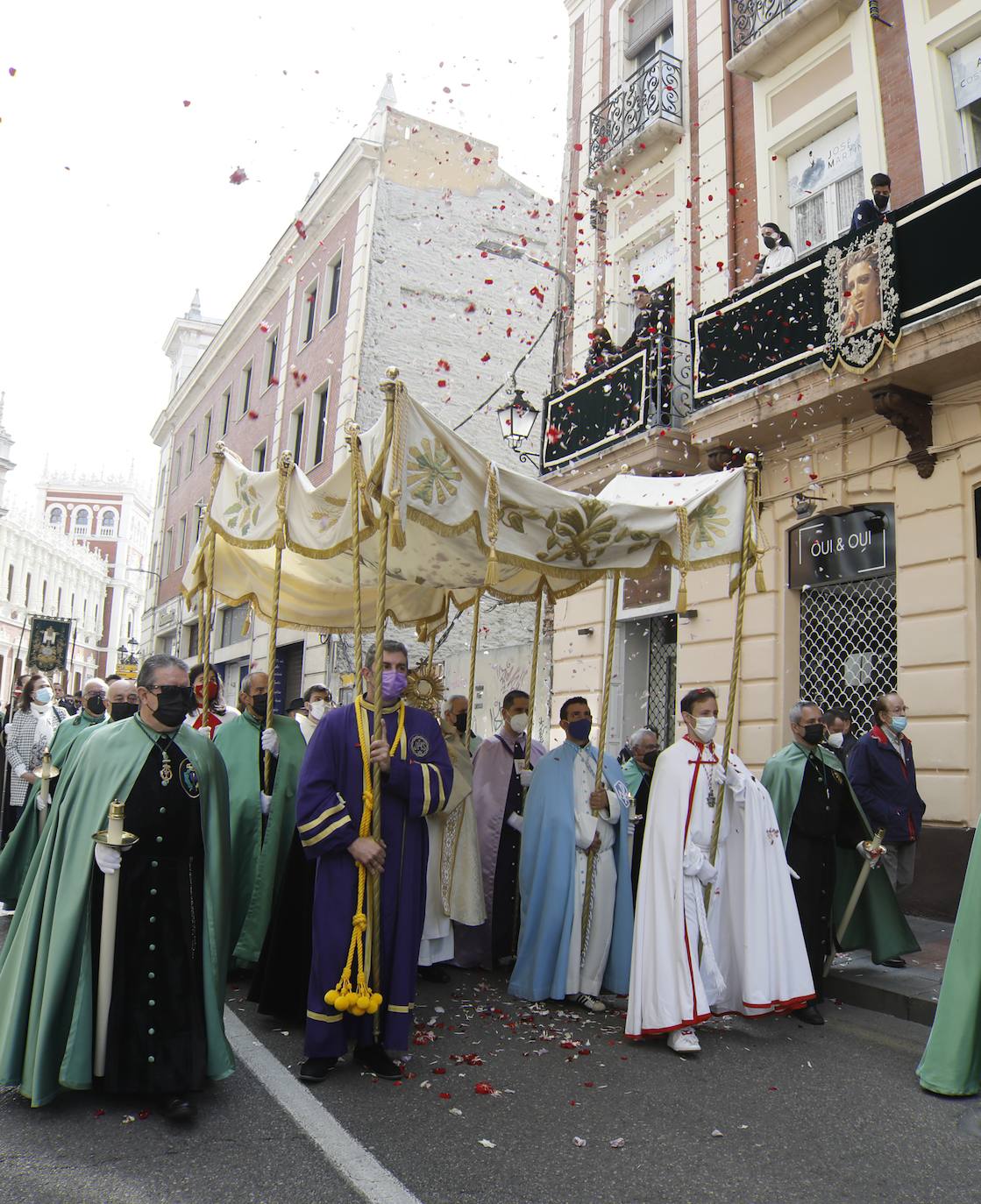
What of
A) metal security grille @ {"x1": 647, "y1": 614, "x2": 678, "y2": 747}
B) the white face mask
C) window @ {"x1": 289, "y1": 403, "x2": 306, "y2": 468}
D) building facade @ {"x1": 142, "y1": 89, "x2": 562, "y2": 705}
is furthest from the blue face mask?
window @ {"x1": 289, "y1": 403, "x2": 306, "y2": 468}

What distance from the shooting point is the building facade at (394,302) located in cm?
2138

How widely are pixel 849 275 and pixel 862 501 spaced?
229cm

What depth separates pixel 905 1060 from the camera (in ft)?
17.0

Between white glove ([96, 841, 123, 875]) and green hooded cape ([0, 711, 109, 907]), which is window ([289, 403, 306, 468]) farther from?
white glove ([96, 841, 123, 875])

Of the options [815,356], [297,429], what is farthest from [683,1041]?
[297,429]

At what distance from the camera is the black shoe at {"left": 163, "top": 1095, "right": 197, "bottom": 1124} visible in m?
3.89

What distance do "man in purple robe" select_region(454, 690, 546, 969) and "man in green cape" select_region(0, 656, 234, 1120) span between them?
126 inches

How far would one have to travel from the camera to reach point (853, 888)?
674cm

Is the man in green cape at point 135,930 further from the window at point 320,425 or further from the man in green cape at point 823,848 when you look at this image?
the window at point 320,425

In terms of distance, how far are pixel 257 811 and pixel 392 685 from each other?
212cm

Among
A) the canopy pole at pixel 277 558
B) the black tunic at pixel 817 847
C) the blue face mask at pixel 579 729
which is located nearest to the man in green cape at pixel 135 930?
the canopy pole at pixel 277 558

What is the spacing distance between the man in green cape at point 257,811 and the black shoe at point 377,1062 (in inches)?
75.0

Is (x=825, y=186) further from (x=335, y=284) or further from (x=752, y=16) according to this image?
(x=335, y=284)

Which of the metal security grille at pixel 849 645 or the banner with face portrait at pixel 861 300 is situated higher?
the banner with face portrait at pixel 861 300
